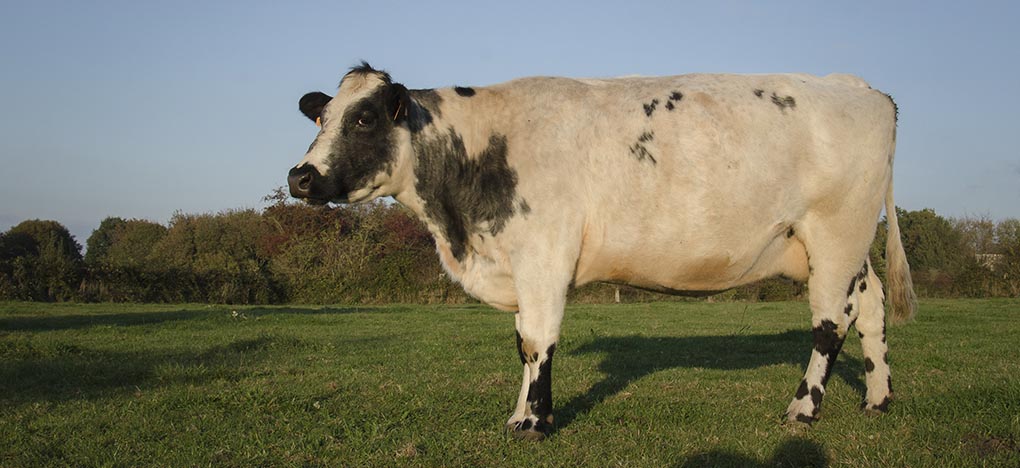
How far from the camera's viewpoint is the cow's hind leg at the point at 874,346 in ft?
22.9

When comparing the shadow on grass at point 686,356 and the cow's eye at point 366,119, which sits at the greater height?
the cow's eye at point 366,119

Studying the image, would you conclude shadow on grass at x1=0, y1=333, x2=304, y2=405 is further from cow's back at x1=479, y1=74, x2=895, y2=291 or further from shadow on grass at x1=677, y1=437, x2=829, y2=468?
shadow on grass at x1=677, y1=437, x2=829, y2=468

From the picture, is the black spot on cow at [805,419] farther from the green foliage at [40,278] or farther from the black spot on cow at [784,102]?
the green foliage at [40,278]

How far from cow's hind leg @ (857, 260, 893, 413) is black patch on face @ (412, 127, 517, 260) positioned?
3.46m

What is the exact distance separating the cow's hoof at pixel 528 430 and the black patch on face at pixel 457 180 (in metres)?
1.44

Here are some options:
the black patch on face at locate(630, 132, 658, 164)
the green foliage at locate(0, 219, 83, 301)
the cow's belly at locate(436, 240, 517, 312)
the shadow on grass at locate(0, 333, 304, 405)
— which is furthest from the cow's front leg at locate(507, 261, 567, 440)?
the green foliage at locate(0, 219, 83, 301)


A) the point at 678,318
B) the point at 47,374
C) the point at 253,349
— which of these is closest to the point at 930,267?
the point at 678,318

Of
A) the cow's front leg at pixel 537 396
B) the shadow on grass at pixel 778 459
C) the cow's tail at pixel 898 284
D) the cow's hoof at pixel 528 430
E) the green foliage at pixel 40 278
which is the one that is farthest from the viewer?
the green foliage at pixel 40 278

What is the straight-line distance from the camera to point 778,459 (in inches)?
210

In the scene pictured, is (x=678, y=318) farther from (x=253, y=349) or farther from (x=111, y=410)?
(x=111, y=410)

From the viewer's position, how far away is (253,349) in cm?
1212

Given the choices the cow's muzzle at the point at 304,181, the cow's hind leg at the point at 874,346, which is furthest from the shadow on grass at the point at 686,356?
the cow's muzzle at the point at 304,181

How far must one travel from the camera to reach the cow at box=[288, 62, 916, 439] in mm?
6172

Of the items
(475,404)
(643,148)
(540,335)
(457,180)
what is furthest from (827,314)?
(457,180)
